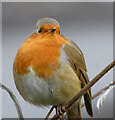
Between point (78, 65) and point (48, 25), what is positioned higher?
point (48, 25)

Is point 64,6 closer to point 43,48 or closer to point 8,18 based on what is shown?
point 8,18

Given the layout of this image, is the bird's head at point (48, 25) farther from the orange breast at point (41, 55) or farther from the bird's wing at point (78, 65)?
the bird's wing at point (78, 65)

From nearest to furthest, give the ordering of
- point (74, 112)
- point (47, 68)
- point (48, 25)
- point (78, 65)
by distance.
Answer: point (47, 68)
point (48, 25)
point (78, 65)
point (74, 112)

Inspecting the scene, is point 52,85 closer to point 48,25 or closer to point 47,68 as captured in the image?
point 47,68

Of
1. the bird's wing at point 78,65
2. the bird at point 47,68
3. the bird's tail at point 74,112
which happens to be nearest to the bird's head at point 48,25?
the bird at point 47,68

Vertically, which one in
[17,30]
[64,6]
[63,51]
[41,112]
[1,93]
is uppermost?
[64,6]

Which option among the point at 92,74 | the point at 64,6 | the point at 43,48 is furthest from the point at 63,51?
the point at 64,6

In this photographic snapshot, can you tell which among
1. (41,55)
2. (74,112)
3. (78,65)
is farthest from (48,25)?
(74,112)
